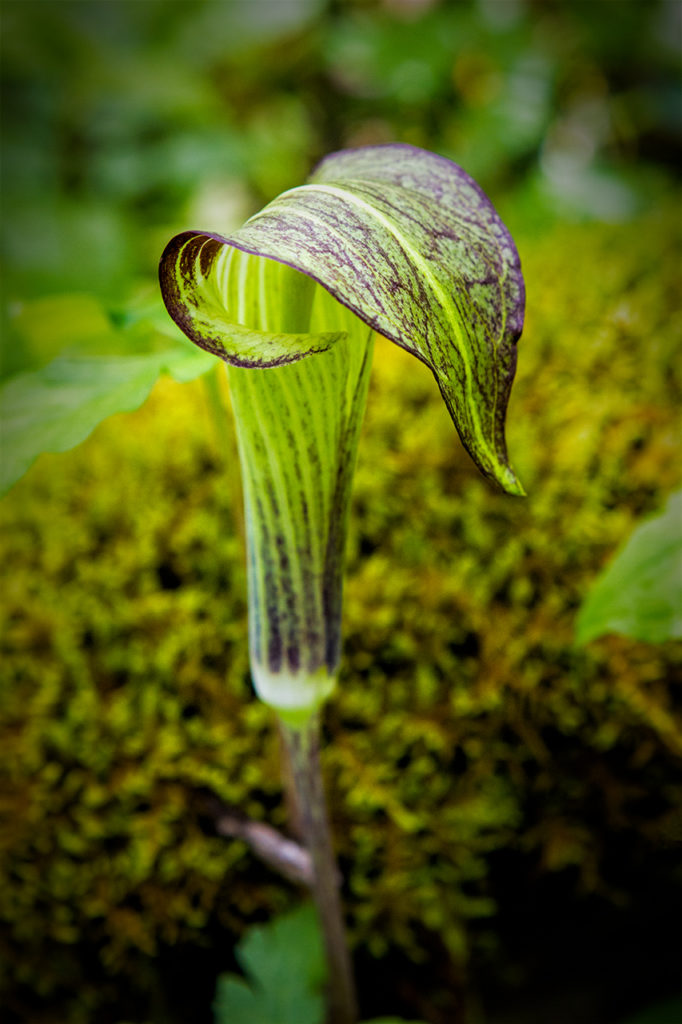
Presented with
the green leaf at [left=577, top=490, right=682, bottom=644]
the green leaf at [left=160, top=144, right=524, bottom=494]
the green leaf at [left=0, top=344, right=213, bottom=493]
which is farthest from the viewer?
the green leaf at [left=577, top=490, right=682, bottom=644]

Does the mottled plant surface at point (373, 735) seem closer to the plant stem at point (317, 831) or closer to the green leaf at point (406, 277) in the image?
the plant stem at point (317, 831)

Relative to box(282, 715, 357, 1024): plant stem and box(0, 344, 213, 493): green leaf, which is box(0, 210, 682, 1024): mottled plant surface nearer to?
box(282, 715, 357, 1024): plant stem

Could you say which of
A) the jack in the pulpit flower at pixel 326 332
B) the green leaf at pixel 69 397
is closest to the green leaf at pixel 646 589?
the jack in the pulpit flower at pixel 326 332

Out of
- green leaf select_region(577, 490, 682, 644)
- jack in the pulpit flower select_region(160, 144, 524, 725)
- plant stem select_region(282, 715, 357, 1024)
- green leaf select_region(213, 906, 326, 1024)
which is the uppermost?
jack in the pulpit flower select_region(160, 144, 524, 725)

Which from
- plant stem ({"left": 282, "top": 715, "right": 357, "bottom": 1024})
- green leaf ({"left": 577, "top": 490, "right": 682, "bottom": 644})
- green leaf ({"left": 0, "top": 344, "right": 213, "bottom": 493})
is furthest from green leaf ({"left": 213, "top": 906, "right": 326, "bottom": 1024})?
green leaf ({"left": 0, "top": 344, "right": 213, "bottom": 493})

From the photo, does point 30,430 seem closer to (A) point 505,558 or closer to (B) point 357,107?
(A) point 505,558

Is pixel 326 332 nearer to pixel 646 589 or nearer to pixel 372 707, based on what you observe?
pixel 646 589
